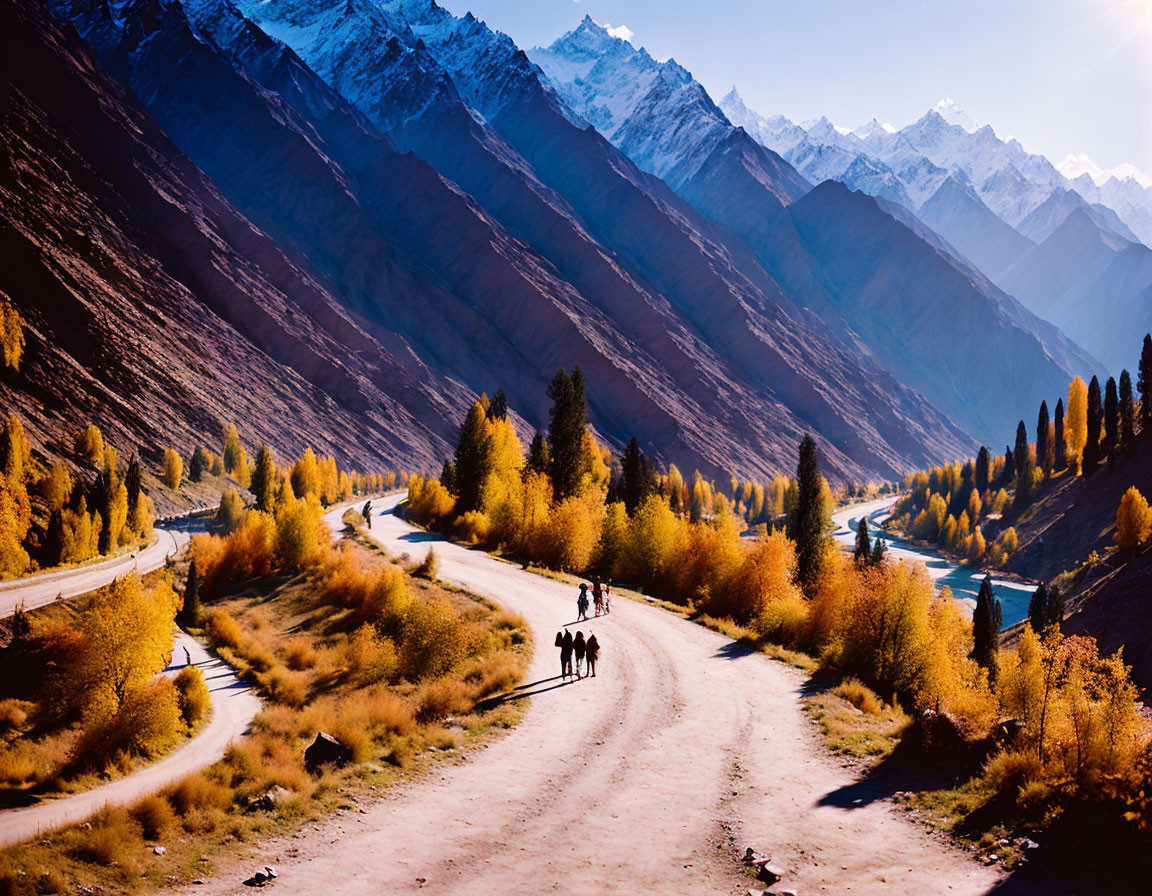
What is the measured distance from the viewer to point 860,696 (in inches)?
957

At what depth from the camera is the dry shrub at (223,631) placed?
45406 millimetres

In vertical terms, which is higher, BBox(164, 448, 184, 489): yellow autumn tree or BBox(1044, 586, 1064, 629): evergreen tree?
BBox(164, 448, 184, 489): yellow autumn tree

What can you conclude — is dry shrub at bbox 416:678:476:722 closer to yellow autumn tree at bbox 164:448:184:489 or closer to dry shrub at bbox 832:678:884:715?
dry shrub at bbox 832:678:884:715

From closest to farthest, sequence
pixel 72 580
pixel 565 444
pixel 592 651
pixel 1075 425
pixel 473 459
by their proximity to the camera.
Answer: pixel 592 651 < pixel 72 580 < pixel 565 444 < pixel 473 459 < pixel 1075 425

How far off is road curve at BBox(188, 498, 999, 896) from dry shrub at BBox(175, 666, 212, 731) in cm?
1903

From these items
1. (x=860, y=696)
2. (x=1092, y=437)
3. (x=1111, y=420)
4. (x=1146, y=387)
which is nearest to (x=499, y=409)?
(x=860, y=696)

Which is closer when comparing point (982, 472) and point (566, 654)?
point (566, 654)

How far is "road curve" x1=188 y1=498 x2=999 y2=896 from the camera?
1334 centimetres

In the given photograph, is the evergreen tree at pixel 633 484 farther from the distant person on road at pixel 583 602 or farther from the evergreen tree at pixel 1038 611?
the evergreen tree at pixel 1038 611

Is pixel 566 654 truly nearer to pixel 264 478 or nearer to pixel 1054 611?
pixel 1054 611

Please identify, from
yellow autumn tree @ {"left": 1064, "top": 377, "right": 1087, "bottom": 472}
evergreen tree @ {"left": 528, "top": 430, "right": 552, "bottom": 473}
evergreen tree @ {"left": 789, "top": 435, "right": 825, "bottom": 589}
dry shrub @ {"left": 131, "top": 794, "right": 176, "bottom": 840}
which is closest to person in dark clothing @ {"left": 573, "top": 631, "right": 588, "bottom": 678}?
dry shrub @ {"left": 131, "top": 794, "right": 176, "bottom": 840}

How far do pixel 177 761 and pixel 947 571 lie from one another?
11594 centimetres

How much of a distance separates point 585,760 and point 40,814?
53.6ft

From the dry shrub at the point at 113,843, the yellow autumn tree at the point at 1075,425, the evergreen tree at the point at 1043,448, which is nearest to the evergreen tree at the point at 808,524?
the dry shrub at the point at 113,843
